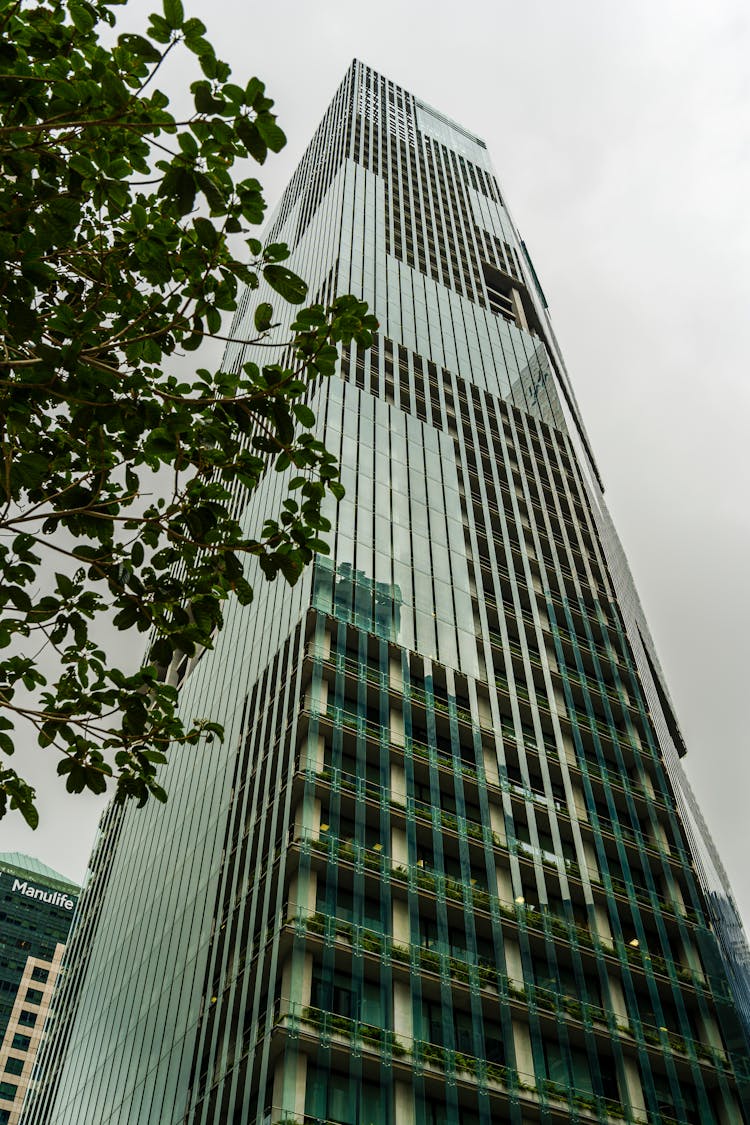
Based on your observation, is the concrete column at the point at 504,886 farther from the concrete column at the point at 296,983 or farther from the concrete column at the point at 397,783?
the concrete column at the point at 296,983

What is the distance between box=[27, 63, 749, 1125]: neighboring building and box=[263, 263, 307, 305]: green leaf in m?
24.0

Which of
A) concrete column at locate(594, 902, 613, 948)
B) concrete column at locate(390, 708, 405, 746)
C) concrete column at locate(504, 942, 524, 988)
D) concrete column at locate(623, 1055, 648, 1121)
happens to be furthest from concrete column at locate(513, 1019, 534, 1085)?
concrete column at locate(390, 708, 405, 746)

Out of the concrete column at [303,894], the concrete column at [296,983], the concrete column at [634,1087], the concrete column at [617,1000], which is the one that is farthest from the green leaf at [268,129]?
the concrete column at [617,1000]

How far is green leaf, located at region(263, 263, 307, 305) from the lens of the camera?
795cm

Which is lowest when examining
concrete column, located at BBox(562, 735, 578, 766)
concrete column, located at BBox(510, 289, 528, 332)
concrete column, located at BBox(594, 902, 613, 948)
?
concrete column, located at BBox(594, 902, 613, 948)

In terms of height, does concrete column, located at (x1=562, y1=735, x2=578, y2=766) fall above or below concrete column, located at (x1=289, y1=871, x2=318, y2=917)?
above

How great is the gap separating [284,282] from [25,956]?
433ft

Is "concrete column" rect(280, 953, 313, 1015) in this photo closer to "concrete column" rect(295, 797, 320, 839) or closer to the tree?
"concrete column" rect(295, 797, 320, 839)

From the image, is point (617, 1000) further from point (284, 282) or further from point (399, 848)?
point (284, 282)

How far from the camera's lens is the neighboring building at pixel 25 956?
104m

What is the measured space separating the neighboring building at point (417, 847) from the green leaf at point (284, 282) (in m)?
24.0

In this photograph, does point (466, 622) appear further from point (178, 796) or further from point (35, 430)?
point (35, 430)

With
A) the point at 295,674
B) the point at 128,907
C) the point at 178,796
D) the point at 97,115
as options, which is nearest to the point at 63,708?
the point at 97,115

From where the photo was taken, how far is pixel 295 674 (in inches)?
1484
